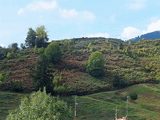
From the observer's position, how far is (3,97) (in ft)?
161

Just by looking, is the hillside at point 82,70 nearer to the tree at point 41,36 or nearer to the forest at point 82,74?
the forest at point 82,74

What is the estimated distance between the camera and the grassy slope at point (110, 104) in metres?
44.4

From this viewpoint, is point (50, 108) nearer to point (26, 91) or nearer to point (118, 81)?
point (26, 91)

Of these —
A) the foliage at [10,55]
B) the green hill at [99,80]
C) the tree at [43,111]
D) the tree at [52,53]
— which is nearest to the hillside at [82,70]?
the green hill at [99,80]

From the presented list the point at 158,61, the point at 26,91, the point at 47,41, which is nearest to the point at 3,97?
the point at 26,91

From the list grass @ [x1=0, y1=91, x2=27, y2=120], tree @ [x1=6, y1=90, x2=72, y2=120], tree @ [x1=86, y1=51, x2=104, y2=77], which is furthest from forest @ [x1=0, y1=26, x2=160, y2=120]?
tree @ [x1=6, y1=90, x2=72, y2=120]

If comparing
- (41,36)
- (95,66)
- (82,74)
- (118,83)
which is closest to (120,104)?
(118,83)

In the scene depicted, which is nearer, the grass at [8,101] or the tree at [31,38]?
the grass at [8,101]

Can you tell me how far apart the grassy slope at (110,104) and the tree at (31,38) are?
174ft

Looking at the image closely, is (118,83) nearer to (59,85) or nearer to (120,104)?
(120,104)

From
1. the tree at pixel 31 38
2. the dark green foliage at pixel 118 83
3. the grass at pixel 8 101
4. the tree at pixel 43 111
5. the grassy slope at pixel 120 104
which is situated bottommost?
the grassy slope at pixel 120 104

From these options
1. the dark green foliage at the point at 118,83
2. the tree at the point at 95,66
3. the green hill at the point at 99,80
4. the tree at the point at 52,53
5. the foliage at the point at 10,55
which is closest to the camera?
the green hill at the point at 99,80

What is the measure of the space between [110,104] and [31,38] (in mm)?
62224

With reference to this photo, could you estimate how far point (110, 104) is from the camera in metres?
51.9
